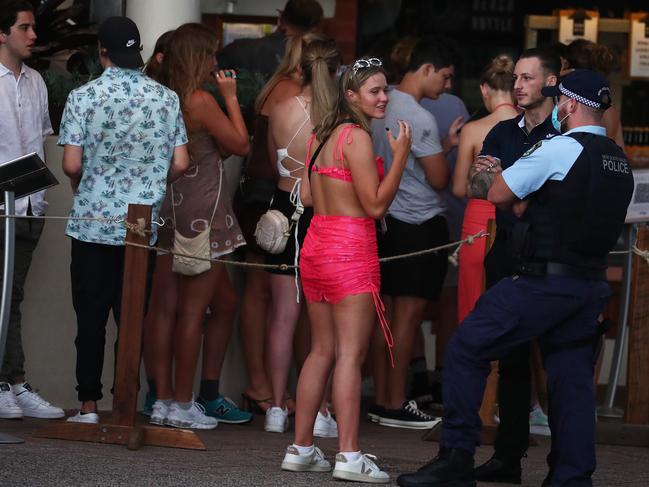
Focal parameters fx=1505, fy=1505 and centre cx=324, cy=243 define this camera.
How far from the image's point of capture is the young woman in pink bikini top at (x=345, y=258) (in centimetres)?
617

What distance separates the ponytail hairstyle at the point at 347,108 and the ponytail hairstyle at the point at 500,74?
1428 mm

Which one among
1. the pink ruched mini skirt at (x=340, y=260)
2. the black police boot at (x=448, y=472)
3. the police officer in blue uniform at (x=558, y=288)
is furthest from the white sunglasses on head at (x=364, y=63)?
the black police boot at (x=448, y=472)

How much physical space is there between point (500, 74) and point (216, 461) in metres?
2.58

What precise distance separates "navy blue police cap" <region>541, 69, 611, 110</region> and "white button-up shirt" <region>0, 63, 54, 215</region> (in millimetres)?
2880

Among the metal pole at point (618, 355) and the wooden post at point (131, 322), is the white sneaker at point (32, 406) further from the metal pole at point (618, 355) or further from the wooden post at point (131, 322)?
the metal pole at point (618, 355)

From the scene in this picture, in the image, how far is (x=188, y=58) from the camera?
24.1 feet

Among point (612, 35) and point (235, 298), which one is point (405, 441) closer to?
point (235, 298)

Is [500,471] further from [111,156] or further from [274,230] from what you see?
[111,156]

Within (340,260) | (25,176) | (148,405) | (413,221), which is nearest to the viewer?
(340,260)

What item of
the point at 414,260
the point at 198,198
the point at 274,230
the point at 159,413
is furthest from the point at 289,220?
the point at 159,413

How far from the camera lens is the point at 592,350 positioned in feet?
19.6

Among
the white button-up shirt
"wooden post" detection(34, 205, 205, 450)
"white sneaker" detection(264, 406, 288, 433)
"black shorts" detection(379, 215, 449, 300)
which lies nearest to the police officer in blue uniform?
"wooden post" detection(34, 205, 205, 450)

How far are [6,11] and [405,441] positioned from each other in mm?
2953

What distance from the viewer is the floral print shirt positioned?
6.86 meters
